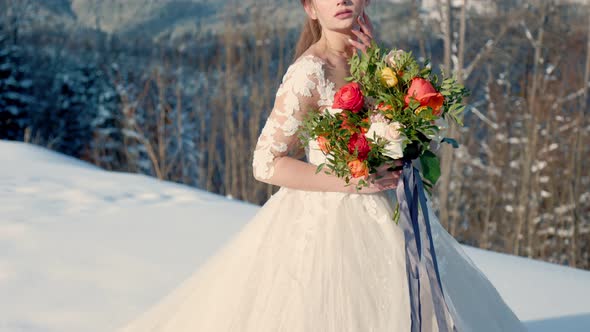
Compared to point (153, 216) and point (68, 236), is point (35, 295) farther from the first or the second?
point (153, 216)

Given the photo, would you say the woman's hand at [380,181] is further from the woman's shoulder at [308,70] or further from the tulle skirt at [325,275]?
the woman's shoulder at [308,70]

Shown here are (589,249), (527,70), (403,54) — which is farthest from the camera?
(527,70)

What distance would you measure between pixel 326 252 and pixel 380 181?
10.4 inches

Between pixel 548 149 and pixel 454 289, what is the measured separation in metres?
14.5

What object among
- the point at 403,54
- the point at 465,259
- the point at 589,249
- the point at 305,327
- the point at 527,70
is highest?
the point at 527,70

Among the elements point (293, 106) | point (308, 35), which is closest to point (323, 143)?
point (293, 106)

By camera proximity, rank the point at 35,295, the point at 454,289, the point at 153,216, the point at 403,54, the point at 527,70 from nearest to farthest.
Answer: the point at 403,54 < the point at 454,289 < the point at 35,295 < the point at 153,216 < the point at 527,70

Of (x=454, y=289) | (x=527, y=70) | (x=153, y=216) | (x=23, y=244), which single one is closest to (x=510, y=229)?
(x=527, y=70)

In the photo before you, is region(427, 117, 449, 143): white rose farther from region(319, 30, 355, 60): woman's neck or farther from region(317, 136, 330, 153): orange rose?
region(319, 30, 355, 60): woman's neck

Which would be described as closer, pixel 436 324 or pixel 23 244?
pixel 436 324

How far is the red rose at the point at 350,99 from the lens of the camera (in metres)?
1.79

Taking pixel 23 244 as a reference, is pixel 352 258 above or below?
above

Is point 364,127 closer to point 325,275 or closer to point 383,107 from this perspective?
point 383,107

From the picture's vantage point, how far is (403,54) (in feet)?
6.10
